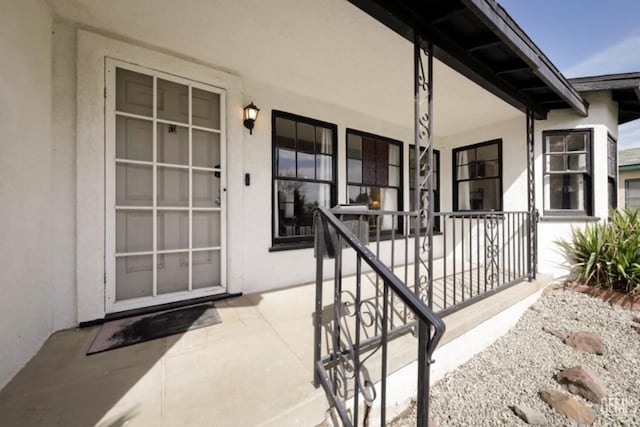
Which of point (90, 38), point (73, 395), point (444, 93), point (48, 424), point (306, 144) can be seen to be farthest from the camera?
point (306, 144)

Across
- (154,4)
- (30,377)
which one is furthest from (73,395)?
(154,4)

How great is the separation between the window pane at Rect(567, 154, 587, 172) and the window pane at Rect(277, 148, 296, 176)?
4.25m

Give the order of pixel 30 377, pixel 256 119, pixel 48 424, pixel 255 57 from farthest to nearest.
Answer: pixel 256 119
pixel 255 57
pixel 30 377
pixel 48 424

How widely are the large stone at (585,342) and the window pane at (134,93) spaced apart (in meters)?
4.67

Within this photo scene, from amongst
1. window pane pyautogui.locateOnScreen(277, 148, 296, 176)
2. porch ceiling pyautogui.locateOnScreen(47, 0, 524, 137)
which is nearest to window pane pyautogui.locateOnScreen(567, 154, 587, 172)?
porch ceiling pyautogui.locateOnScreen(47, 0, 524, 137)

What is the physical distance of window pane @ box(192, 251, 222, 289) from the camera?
2564 mm

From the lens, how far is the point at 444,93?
313 centimetres

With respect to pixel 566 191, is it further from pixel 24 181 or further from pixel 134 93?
pixel 24 181

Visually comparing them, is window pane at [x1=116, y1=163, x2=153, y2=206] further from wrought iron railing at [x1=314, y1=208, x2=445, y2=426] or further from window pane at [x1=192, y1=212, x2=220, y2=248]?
wrought iron railing at [x1=314, y1=208, x2=445, y2=426]

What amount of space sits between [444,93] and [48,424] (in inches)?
171

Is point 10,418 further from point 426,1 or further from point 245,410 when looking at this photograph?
point 426,1

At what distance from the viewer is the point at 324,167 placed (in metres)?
3.48

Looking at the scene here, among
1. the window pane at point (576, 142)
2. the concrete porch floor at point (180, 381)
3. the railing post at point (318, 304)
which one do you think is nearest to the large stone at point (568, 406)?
the concrete porch floor at point (180, 381)

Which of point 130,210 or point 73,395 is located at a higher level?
point 130,210
